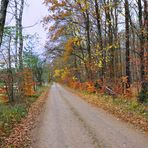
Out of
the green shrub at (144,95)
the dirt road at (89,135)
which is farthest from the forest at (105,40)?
the dirt road at (89,135)

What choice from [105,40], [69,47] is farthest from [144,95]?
[69,47]

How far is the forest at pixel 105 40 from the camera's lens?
18.2 m

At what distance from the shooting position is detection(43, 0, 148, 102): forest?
1816cm

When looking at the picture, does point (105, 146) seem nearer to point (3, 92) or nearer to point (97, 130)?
point (97, 130)

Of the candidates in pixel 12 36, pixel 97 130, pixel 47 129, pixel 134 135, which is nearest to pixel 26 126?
pixel 47 129

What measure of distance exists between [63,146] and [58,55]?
40.3m

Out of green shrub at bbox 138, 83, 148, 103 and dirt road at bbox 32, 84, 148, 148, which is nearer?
dirt road at bbox 32, 84, 148, 148

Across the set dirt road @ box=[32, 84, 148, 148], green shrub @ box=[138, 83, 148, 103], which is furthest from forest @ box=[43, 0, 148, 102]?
dirt road @ box=[32, 84, 148, 148]

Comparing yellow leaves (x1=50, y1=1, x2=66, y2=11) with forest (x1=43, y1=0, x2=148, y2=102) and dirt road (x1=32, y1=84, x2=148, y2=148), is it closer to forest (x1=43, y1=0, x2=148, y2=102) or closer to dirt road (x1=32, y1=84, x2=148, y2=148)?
forest (x1=43, y1=0, x2=148, y2=102)

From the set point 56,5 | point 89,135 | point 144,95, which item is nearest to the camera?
point 89,135

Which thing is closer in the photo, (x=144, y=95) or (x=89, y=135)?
(x=89, y=135)

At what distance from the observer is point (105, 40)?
→ 34.2 m

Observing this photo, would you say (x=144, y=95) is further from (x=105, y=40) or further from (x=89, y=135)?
(x=105, y=40)

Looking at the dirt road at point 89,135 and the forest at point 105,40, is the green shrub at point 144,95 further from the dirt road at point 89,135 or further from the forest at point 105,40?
the dirt road at point 89,135
